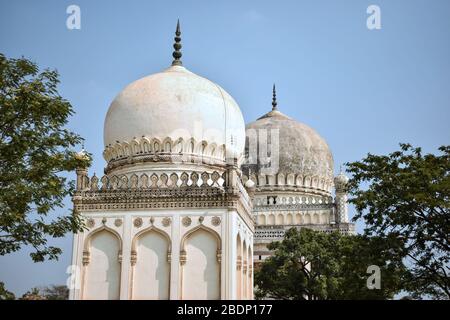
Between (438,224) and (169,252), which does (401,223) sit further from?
(169,252)

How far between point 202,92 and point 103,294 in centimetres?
784

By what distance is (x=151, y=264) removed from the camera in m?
18.9

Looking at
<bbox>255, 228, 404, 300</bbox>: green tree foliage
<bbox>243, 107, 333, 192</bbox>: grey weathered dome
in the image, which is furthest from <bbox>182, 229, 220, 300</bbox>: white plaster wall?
<bbox>243, 107, 333, 192</bbox>: grey weathered dome

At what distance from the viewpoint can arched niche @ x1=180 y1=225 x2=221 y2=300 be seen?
1839 cm

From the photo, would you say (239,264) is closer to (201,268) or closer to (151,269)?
(201,268)

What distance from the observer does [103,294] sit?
744 inches

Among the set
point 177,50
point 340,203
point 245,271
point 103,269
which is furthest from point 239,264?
point 340,203

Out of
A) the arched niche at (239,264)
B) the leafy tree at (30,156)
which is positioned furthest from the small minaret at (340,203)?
the leafy tree at (30,156)

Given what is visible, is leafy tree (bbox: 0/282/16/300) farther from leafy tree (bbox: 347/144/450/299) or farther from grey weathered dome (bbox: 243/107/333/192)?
grey weathered dome (bbox: 243/107/333/192)

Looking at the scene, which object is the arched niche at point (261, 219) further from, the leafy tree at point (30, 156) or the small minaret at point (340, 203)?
the leafy tree at point (30, 156)
